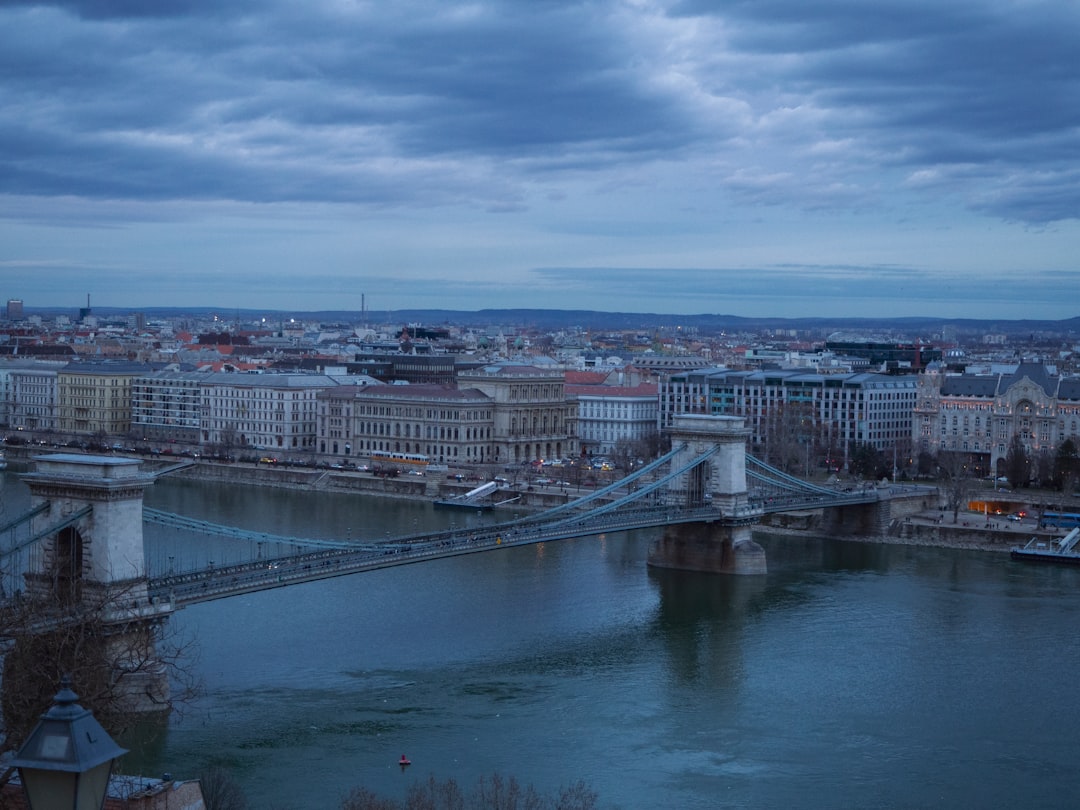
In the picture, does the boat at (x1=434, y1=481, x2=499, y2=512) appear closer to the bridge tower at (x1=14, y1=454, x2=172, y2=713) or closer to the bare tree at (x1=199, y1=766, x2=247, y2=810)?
the bridge tower at (x1=14, y1=454, x2=172, y2=713)

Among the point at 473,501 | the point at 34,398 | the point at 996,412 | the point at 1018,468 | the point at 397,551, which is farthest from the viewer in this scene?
Answer: the point at 34,398

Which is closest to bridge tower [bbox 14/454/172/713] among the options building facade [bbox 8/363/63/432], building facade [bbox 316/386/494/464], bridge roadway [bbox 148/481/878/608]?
bridge roadway [bbox 148/481/878/608]

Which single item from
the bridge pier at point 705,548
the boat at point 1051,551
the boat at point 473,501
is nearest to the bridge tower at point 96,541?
the bridge pier at point 705,548

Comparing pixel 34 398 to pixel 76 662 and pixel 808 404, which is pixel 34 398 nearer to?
pixel 808 404

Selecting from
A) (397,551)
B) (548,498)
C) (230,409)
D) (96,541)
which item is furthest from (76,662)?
(230,409)

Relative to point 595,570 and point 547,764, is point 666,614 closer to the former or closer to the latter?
point 595,570
